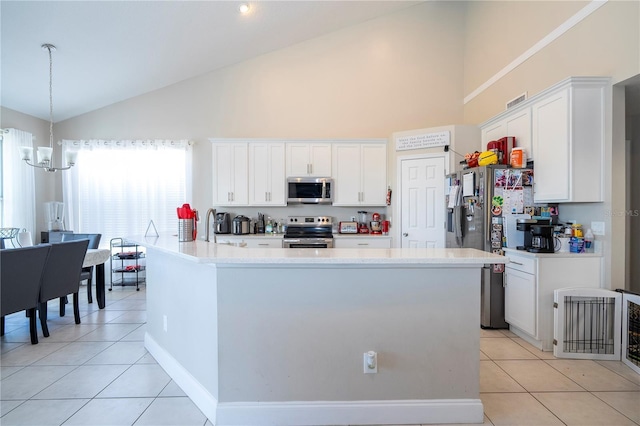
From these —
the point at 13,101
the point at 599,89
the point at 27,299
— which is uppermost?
the point at 13,101

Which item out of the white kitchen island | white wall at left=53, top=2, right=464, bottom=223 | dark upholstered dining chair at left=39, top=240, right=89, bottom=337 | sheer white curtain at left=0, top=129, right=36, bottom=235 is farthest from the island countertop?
sheer white curtain at left=0, top=129, right=36, bottom=235

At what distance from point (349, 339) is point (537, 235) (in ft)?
7.46

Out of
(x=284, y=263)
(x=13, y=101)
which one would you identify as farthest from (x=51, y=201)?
(x=284, y=263)

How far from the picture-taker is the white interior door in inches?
167

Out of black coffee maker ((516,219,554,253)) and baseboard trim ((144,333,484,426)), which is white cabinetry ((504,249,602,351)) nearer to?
black coffee maker ((516,219,554,253))

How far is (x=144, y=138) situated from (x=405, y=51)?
4600 mm

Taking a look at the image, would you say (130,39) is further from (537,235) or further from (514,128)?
(537,235)

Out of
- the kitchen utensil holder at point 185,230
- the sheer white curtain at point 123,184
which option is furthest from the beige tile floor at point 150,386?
the sheer white curtain at point 123,184

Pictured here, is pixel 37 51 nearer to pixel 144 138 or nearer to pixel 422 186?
pixel 144 138

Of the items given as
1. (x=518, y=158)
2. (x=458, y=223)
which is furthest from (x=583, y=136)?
(x=458, y=223)

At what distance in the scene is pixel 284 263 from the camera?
67.7 inches

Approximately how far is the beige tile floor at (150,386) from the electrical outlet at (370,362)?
73cm

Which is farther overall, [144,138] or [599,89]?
[144,138]

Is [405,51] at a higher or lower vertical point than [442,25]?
lower
